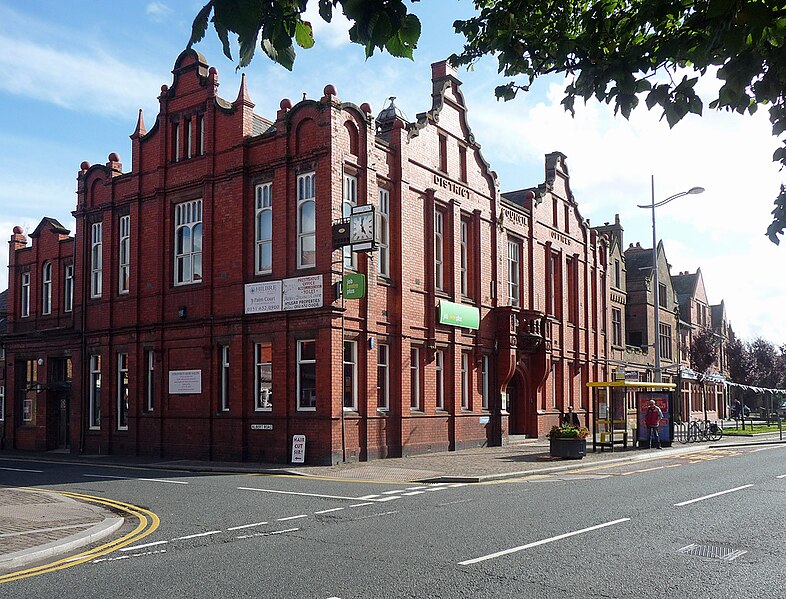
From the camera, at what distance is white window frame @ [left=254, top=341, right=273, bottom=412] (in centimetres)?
2481

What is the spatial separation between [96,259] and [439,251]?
43.9ft

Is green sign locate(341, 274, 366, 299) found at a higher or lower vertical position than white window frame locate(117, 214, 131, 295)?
lower

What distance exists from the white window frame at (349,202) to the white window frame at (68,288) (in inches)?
564

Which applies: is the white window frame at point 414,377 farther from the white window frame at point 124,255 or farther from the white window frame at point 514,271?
the white window frame at point 124,255

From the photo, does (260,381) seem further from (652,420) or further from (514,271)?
(652,420)

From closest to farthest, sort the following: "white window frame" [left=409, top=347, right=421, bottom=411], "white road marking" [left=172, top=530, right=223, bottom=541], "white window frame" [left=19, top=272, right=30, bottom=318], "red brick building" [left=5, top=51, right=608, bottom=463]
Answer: "white road marking" [left=172, top=530, right=223, bottom=541], "red brick building" [left=5, top=51, right=608, bottom=463], "white window frame" [left=409, top=347, right=421, bottom=411], "white window frame" [left=19, top=272, right=30, bottom=318]

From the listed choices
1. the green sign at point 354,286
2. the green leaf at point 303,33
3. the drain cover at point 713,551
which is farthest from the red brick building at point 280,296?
the green leaf at point 303,33

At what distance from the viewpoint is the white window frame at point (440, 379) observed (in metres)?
28.4

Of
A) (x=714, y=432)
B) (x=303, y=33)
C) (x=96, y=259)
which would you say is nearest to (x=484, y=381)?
(x=714, y=432)

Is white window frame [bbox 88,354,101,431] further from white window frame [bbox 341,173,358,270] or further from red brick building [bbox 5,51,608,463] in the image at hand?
white window frame [bbox 341,173,358,270]

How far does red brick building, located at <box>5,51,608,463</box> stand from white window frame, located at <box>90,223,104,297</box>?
0.07 m

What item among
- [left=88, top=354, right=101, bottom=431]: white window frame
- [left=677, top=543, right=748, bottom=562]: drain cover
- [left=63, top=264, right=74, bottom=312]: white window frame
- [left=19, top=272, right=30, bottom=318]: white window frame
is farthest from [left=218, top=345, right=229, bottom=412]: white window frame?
[left=677, top=543, right=748, bottom=562]: drain cover

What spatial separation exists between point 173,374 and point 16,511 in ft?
44.1

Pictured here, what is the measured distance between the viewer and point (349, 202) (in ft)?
81.5
